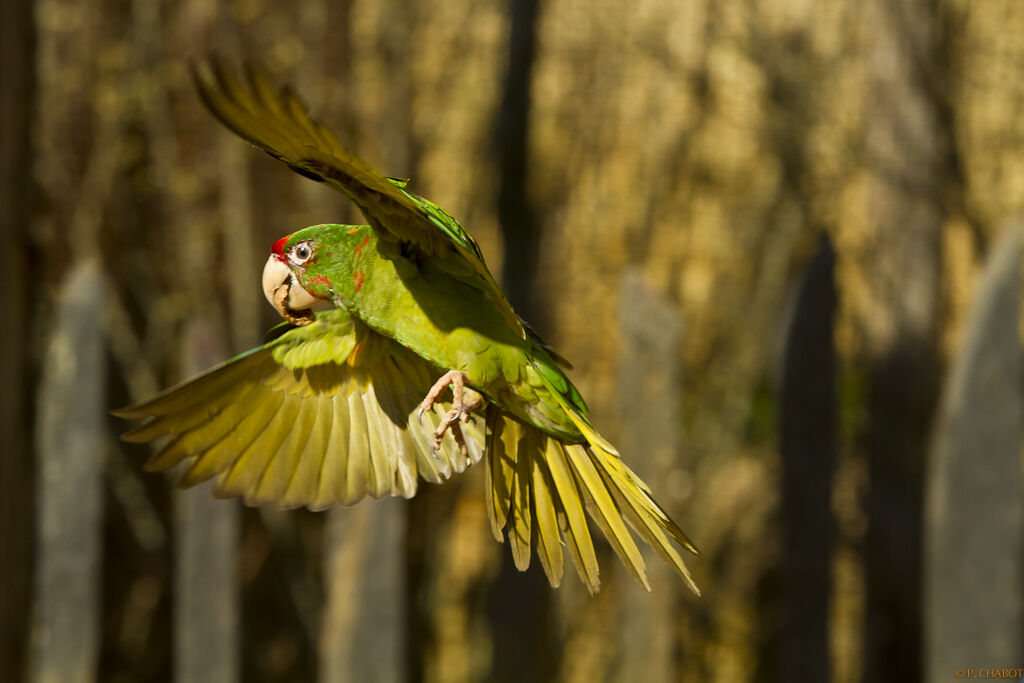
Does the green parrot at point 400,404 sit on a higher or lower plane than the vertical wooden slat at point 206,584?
higher

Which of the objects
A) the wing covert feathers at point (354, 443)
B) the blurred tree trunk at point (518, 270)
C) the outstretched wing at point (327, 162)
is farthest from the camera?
the blurred tree trunk at point (518, 270)

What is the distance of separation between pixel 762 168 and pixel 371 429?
6.75 feet

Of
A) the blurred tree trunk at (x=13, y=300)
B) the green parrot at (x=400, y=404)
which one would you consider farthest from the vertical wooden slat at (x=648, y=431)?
the blurred tree trunk at (x=13, y=300)

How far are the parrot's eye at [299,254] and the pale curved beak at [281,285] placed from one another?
0.05 ft

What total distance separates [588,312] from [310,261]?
1.80 m

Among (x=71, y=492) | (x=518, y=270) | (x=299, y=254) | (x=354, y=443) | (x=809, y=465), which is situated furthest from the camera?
(x=518, y=270)

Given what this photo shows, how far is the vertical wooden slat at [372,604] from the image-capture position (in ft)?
5.99

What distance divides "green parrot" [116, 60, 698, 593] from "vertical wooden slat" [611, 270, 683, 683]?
0.54m

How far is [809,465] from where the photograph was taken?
189 centimetres

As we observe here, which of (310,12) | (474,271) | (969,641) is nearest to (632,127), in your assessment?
(310,12)

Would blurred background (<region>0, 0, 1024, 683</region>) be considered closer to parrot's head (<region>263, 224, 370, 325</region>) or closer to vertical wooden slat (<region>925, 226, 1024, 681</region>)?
vertical wooden slat (<region>925, 226, 1024, 681</region>)

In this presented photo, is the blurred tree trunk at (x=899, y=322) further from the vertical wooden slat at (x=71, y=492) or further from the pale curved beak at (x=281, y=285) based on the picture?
the vertical wooden slat at (x=71, y=492)

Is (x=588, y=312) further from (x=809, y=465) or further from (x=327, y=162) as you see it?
(x=327, y=162)

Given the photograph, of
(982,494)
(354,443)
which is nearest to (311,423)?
(354,443)
